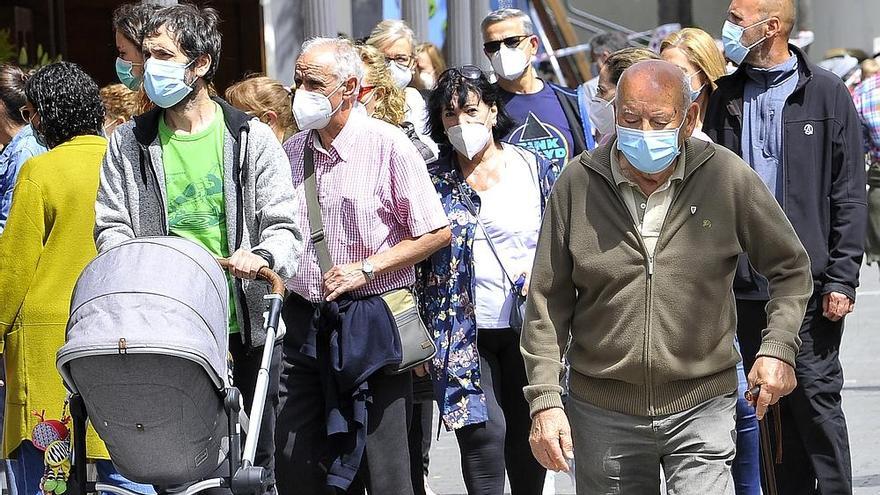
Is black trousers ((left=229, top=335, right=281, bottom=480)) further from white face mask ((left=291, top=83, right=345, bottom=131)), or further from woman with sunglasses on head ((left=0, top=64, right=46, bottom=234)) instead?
woman with sunglasses on head ((left=0, top=64, right=46, bottom=234))

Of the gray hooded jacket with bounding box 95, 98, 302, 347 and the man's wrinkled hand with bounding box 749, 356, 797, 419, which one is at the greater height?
the gray hooded jacket with bounding box 95, 98, 302, 347

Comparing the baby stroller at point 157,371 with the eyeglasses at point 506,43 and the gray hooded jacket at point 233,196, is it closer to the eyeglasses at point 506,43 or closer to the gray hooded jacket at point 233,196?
the gray hooded jacket at point 233,196

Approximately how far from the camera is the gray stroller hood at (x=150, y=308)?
4238mm

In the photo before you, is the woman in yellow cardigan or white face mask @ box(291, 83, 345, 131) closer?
white face mask @ box(291, 83, 345, 131)

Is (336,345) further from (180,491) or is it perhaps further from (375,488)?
(180,491)

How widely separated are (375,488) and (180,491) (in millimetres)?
1083

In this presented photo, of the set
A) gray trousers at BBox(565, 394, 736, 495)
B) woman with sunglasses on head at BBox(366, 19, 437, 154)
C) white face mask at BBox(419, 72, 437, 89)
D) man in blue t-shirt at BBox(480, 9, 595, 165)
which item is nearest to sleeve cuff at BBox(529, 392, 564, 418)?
gray trousers at BBox(565, 394, 736, 495)

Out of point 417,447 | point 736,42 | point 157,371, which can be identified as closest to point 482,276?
point 417,447

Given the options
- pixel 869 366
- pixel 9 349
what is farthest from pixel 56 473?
pixel 869 366

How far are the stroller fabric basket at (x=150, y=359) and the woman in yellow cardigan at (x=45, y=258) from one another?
4.12 ft

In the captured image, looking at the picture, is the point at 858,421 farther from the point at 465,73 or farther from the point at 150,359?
the point at 150,359

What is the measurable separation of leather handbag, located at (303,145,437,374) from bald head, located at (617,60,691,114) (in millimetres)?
1472

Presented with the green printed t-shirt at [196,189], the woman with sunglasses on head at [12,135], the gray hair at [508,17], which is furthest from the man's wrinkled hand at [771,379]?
the woman with sunglasses on head at [12,135]

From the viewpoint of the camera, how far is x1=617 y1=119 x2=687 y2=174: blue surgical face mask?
14.2 ft
